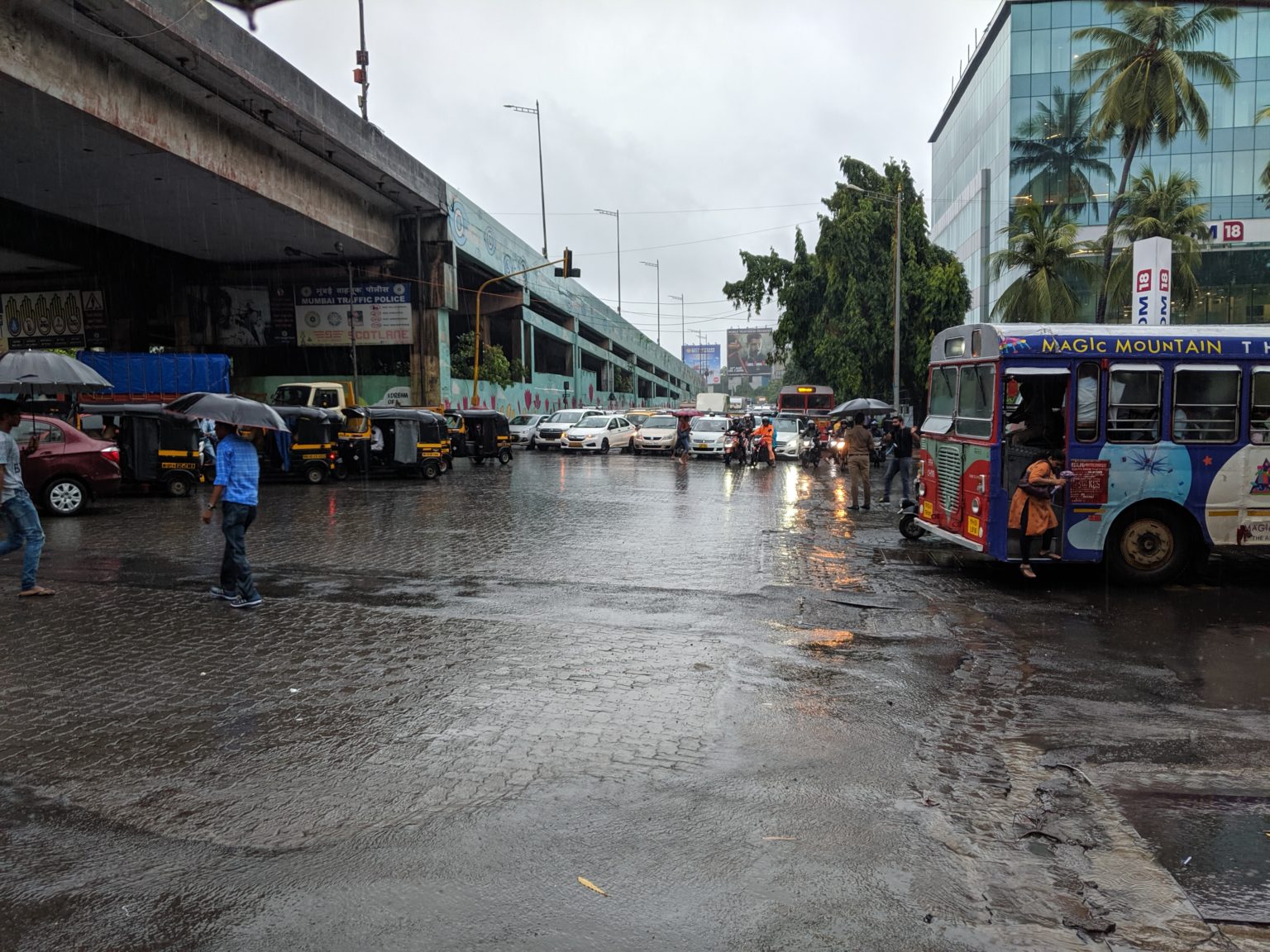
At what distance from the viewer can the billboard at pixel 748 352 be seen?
15412cm

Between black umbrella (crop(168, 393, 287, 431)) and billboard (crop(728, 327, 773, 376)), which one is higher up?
billboard (crop(728, 327, 773, 376))

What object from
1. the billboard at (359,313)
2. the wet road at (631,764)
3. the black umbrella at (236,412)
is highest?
the billboard at (359,313)

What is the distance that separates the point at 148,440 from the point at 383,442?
586 cm

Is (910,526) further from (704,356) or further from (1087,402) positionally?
(704,356)

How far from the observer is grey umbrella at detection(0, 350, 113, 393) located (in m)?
14.6

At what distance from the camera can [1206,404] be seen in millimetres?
9758

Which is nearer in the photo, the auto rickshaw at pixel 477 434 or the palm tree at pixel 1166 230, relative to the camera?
the auto rickshaw at pixel 477 434

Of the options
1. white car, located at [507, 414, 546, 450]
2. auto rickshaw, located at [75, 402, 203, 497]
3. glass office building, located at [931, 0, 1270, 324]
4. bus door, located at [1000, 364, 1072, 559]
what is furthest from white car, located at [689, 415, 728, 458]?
glass office building, located at [931, 0, 1270, 324]

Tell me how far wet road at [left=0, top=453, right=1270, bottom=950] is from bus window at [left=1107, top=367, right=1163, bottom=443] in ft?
5.42

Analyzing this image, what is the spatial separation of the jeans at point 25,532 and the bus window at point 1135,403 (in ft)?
34.4

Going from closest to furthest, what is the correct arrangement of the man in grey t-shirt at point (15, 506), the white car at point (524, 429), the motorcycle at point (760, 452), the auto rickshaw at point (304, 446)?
the man in grey t-shirt at point (15, 506) → the auto rickshaw at point (304, 446) → the motorcycle at point (760, 452) → the white car at point (524, 429)

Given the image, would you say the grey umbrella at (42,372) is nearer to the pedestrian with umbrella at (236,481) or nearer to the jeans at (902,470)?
the pedestrian with umbrella at (236,481)

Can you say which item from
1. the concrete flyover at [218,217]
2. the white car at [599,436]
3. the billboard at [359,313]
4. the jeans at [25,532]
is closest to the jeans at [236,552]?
the jeans at [25,532]

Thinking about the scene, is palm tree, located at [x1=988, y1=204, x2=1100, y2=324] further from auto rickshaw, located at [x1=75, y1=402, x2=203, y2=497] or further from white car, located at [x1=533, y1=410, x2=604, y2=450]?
auto rickshaw, located at [x1=75, y1=402, x2=203, y2=497]
